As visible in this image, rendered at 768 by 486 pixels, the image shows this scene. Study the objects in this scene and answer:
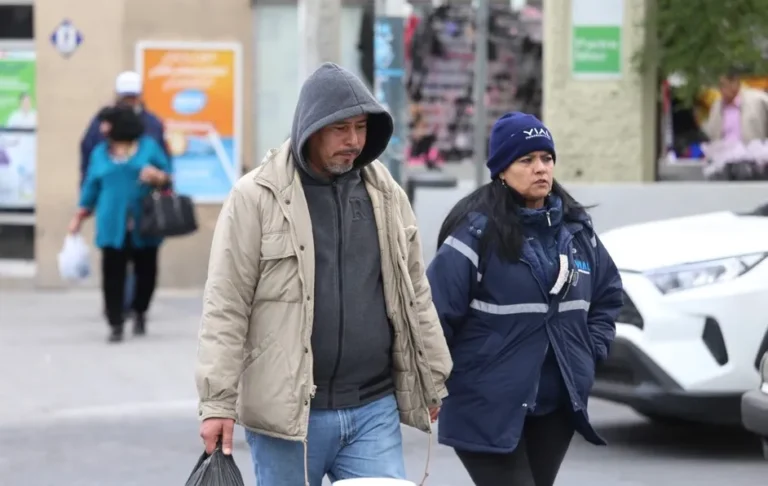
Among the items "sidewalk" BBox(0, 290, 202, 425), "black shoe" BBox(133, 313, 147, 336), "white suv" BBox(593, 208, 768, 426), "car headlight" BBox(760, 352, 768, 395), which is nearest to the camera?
"car headlight" BBox(760, 352, 768, 395)

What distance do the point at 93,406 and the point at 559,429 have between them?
17.9ft

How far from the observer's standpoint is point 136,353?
12078mm

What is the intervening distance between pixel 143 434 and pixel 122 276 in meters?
3.15

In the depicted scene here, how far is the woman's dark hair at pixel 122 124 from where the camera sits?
12172 mm

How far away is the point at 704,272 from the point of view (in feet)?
27.1

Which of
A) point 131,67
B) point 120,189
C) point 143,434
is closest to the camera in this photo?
point 143,434

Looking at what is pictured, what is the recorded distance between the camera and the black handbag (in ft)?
39.5

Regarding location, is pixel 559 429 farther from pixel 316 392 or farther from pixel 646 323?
pixel 646 323

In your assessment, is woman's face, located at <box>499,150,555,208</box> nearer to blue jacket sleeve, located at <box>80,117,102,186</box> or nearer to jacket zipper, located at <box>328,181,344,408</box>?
jacket zipper, located at <box>328,181,344,408</box>

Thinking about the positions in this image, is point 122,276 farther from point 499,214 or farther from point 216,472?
point 216,472

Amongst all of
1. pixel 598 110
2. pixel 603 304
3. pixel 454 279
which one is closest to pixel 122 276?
pixel 598 110

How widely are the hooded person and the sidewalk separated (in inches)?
217

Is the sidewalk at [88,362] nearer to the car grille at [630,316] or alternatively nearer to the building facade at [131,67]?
the building facade at [131,67]

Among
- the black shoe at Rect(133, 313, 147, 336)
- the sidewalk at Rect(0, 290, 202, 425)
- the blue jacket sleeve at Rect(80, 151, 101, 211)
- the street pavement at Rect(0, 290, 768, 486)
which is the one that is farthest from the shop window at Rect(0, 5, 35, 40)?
the black shoe at Rect(133, 313, 147, 336)
